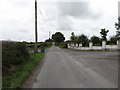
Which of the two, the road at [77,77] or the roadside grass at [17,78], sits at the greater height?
the roadside grass at [17,78]

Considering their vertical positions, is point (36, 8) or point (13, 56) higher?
point (36, 8)

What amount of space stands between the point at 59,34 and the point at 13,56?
119469 mm

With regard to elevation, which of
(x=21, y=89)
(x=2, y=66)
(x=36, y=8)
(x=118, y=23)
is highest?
(x=36, y=8)

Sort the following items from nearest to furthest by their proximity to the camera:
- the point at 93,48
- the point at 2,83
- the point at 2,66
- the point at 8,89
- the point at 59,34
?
the point at 8,89 < the point at 2,83 < the point at 2,66 < the point at 93,48 < the point at 59,34

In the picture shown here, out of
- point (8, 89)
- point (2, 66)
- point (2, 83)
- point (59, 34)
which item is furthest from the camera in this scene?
point (59, 34)

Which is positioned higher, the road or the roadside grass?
the roadside grass

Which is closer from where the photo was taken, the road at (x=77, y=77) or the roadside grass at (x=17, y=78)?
the roadside grass at (x=17, y=78)

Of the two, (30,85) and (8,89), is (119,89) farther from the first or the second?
(8,89)

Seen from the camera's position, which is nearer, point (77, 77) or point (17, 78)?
point (17, 78)

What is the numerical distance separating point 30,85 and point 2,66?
106 inches

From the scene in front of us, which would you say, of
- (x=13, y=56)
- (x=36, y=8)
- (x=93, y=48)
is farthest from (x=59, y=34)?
(x=13, y=56)

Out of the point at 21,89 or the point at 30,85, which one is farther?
the point at 30,85

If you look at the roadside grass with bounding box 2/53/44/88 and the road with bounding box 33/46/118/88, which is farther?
the road with bounding box 33/46/118/88

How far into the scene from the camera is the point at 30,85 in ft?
21.6
